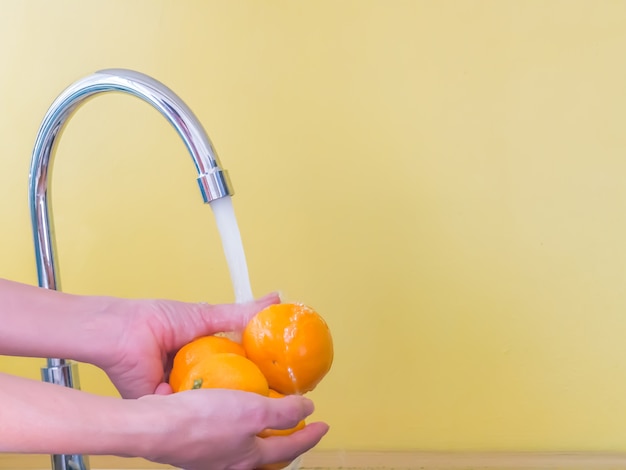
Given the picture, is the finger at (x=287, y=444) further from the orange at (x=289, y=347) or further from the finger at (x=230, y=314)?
the finger at (x=230, y=314)

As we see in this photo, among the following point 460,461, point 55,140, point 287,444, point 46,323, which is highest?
point 55,140

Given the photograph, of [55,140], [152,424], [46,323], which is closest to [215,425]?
[152,424]

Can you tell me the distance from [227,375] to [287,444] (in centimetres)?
8

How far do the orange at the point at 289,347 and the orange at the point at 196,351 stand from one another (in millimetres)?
25

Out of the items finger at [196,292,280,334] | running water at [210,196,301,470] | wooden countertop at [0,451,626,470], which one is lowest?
wooden countertop at [0,451,626,470]

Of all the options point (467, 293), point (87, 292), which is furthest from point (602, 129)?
point (87, 292)

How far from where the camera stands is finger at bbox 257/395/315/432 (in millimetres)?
550

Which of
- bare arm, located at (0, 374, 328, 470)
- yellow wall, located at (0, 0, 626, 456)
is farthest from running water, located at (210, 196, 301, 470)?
yellow wall, located at (0, 0, 626, 456)

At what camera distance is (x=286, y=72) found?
106 cm

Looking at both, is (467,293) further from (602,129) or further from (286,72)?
(286,72)

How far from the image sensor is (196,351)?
2.28ft

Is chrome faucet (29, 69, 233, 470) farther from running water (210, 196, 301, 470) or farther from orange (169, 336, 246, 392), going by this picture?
orange (169, 336, 246, 392)

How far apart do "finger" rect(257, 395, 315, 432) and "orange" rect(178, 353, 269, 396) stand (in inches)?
1.7

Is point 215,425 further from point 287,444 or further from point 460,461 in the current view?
point 460,461
